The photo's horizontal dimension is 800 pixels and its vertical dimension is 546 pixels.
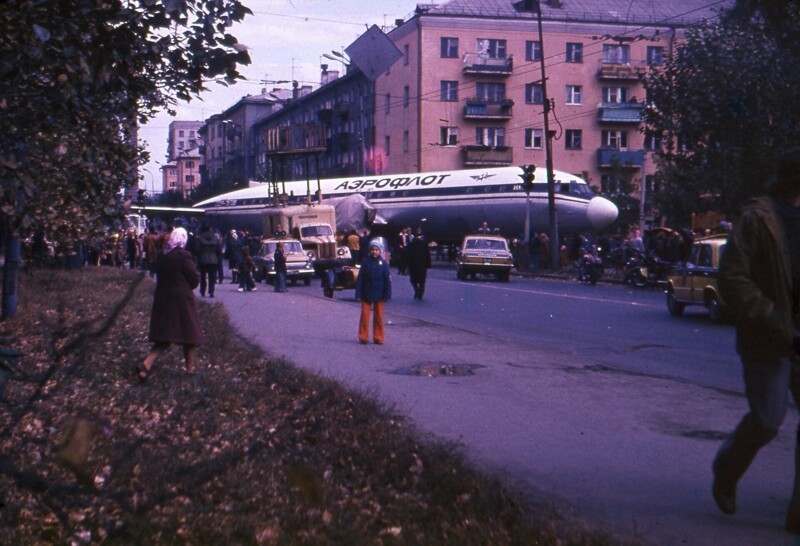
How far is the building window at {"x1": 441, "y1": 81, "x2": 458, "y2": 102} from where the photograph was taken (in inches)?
2970

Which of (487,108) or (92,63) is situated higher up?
(487,108)

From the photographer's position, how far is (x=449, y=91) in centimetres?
7569

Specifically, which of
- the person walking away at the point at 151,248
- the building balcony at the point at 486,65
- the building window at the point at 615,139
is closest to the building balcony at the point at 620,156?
the building window at the point at 615,139

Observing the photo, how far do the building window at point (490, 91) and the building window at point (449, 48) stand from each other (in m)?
2.79

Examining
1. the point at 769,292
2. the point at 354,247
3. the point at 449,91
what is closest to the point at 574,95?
the point at 449,91

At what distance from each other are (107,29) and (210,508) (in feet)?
11.8

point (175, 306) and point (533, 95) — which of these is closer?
point (175, 306)

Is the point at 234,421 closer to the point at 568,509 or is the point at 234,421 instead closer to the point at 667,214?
the point at 568,509

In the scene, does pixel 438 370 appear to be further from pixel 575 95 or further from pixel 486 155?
pixel 575 95

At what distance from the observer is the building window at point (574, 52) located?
7625 centimetres

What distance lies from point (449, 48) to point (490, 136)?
670cm

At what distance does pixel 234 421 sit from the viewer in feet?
29.9

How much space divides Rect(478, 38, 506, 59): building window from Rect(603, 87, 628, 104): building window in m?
7.72

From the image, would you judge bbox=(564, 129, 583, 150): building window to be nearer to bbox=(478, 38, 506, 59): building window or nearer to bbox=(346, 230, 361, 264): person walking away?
bbox=(478, 38, 506, 59): building window
